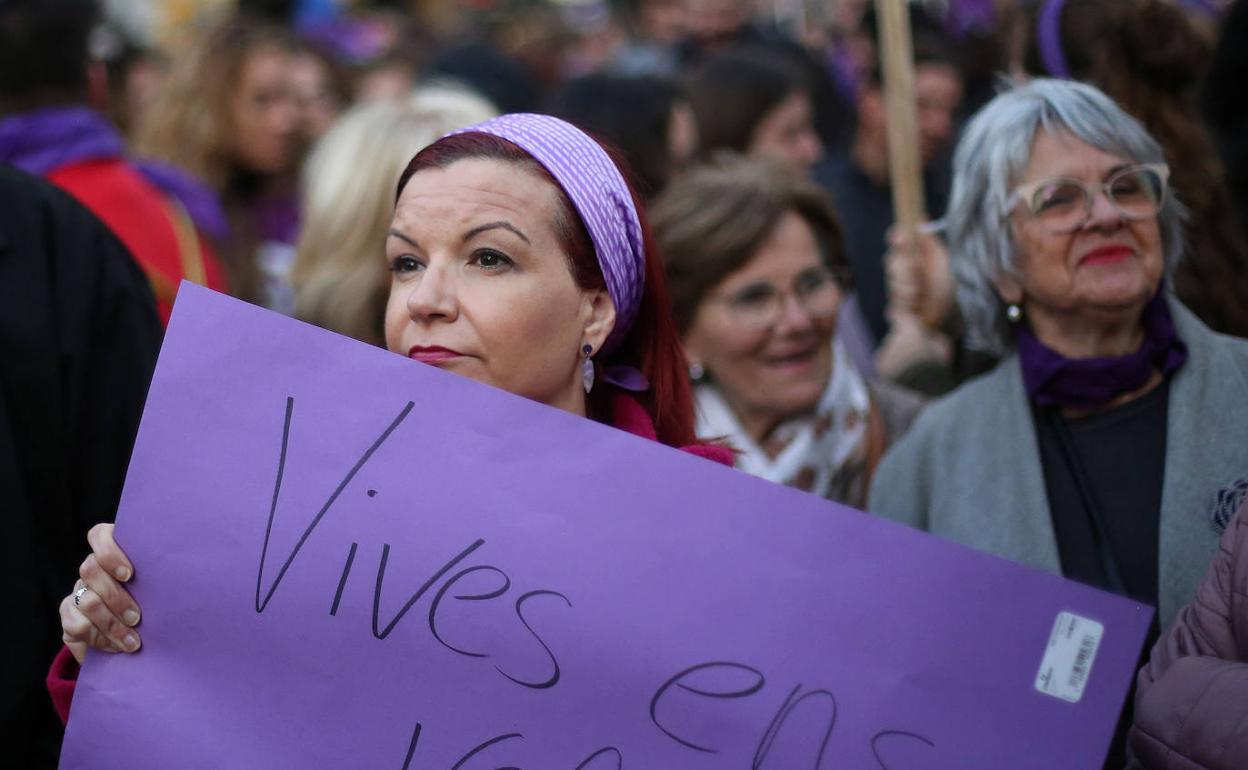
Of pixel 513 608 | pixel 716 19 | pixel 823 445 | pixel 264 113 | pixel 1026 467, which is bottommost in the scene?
pixel 513 608

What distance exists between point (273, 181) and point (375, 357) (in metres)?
3.78

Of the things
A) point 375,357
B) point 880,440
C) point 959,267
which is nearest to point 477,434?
point 375,357

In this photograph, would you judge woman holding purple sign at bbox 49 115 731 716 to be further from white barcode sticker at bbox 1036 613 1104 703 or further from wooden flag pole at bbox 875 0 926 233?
wooden flag pole at bbox 875 0 926 233

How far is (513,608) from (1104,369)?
1260 mm

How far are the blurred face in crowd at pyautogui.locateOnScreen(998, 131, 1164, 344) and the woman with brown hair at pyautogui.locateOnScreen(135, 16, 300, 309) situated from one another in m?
3.23

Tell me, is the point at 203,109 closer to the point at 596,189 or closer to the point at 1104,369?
the point at 596,189

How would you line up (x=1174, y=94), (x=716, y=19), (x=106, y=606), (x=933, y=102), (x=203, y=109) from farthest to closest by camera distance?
(x=716, y=19) < (x=933, y=102) < (x=203, y=109) < (x=1174, y=94) < (x=106, y=606)

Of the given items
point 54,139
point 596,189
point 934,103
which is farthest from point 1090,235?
point 934,103

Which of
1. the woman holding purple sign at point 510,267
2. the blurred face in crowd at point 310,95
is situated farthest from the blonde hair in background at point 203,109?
the woman holding purple sign at point 510,267

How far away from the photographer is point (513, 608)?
1731 millimetres

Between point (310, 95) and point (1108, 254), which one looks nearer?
point (1108, 254)

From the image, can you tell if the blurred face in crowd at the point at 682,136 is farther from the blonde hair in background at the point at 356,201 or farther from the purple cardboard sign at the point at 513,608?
the purple cardboard sign at the point at 513,608

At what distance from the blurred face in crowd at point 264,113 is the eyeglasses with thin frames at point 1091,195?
11.5ft

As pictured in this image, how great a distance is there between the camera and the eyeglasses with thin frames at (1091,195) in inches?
96.3
